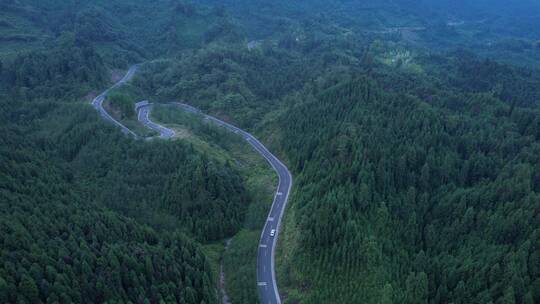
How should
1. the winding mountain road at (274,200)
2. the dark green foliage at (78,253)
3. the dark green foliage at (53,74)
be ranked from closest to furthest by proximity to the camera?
1. the dark green foliage at (78,253)
2. the winding mountain road at (274,200)
3. the dark green foliage at (53,74)

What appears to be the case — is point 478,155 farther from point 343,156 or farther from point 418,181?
point 343,156

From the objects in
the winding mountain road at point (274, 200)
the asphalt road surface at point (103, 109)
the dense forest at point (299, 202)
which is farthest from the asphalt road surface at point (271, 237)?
the asphalt road surface at point (103, 109)

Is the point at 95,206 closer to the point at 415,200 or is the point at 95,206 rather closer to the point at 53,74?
the point at 415,200

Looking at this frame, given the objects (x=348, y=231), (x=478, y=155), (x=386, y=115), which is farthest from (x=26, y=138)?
(x=478, y=155)

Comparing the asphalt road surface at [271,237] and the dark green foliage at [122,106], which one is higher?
the dark green foliage at [122,106]

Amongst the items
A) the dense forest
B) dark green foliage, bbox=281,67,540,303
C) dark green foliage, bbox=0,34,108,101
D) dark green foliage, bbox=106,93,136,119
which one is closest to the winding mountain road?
the dense forest

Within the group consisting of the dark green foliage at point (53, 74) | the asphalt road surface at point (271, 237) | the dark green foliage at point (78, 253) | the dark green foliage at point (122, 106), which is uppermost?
the dark green foliage at point (53, 74)

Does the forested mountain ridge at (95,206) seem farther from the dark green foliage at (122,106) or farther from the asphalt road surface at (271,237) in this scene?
the dark green foliage at (122,106)

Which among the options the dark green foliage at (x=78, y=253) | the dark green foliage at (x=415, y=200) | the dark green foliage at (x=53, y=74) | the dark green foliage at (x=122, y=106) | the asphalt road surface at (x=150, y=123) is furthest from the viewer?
the dark green foliage at (x=53, y=74)

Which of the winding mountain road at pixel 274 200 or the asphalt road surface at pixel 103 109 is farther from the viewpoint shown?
the asphalt road surface at pixel 103 109
